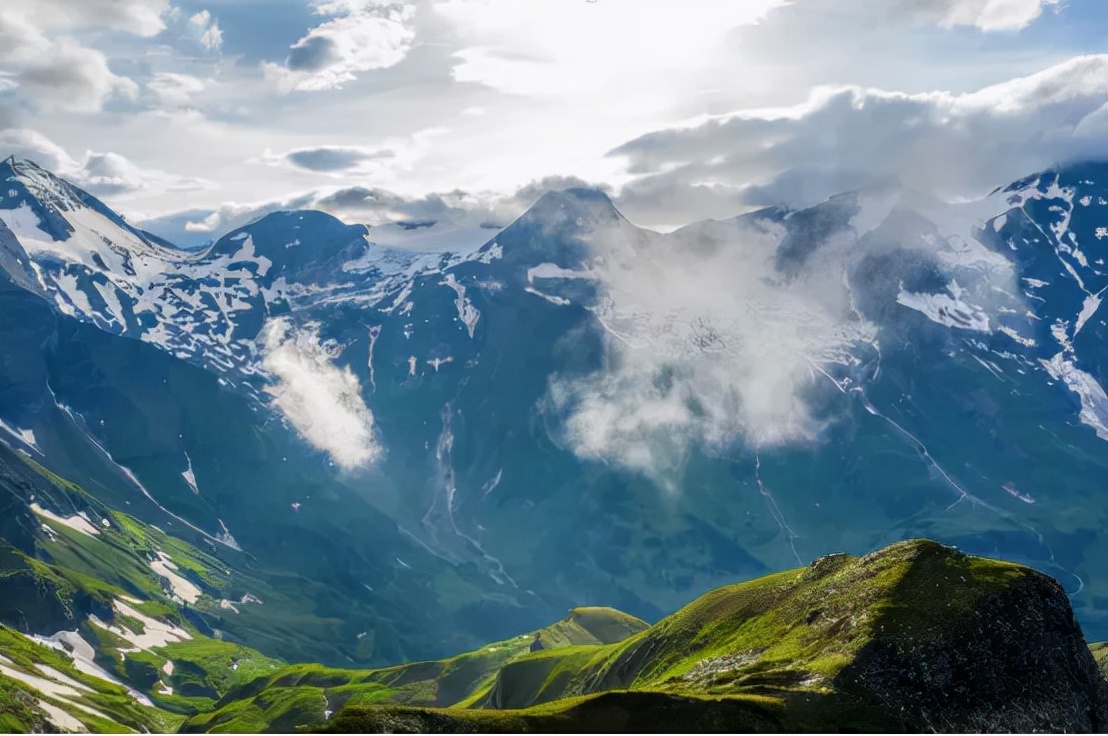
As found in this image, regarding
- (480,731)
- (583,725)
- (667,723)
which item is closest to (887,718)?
(667,723)

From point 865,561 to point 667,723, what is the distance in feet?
223

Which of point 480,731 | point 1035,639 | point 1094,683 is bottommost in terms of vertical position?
point 1094,683

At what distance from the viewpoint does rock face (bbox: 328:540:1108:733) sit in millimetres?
137000

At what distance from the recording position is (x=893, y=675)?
14850 cm

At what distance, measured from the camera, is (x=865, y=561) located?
188250mm

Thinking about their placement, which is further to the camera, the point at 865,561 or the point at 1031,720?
the point at 865,561

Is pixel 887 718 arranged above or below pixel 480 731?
below

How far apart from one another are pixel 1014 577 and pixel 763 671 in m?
43.9

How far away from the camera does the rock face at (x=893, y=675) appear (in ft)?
449

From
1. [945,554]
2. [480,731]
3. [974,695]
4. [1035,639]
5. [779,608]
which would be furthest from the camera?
[779,608]

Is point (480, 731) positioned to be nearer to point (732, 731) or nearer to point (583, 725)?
point (583, 725)

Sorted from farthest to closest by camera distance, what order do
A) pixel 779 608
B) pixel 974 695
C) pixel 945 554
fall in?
pixel 779 608 < pixel 945 554 < pixel 974 695

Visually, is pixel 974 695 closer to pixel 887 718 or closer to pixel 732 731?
pixel 887 718

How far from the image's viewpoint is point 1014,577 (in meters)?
167
